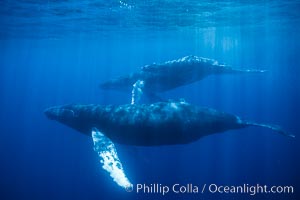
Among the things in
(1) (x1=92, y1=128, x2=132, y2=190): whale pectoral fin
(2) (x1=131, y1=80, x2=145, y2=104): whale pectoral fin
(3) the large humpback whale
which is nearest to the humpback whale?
(2) (x1=131, y1=80, x2=145, y2=104): whale pectoral fin

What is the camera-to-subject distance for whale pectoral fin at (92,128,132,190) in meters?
9.44

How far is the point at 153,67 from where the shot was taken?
18.6m

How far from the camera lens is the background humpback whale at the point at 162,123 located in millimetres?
11203

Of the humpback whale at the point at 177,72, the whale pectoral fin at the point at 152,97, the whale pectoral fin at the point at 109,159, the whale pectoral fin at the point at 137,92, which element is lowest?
the whale pectoral fin at the point at 109,159

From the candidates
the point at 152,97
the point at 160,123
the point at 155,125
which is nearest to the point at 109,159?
the point at 155,125

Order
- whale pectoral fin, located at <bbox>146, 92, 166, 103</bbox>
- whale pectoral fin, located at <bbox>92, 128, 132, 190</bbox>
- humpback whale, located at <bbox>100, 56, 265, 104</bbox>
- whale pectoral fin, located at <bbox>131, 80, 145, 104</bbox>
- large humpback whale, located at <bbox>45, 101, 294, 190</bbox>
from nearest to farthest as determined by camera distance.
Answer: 1. whale pectoral fin, located at <bbox>92, 128, 132, 190</bbox>
2. large humpback whale, located at <bbox>45, 101, 294, 190</bbox>
3. whale pectoral fin, located at <bbox>131, 80, 145, 104</bbox>
4. whale pectoral fin, located at <bbox>146, 92, 166, 103</bbox>
5. humpback whale, located at <bbox>100, 56, 265, 104</bbox>

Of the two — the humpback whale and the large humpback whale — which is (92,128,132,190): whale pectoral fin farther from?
the humpback whale

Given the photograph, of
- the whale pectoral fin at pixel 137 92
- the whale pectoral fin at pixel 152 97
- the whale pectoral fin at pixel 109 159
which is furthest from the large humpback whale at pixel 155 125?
the whale pectoral fin at pixel 152 97

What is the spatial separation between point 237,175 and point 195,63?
481 inches

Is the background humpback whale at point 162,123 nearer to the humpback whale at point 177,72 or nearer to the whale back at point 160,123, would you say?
the whale back at point 160,123

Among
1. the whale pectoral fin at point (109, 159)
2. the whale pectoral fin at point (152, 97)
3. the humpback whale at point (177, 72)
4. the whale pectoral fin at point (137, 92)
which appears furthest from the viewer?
the humpback whale at point (177, 72)

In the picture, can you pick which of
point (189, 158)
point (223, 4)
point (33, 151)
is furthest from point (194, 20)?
point (33, 151)

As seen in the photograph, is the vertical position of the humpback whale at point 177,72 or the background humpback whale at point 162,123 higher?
the humpback whale at point 177,72

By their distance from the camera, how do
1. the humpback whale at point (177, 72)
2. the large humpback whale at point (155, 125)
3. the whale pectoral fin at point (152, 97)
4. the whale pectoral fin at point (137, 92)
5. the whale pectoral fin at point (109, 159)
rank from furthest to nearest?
the humpback whale at point (177, 72), the whale pectoral fin at point (152, 97), the whale pectoral fin at point (137, 92), the large humpback whale at point (155, 125), the whale pectoral fin at point (109, 159)
